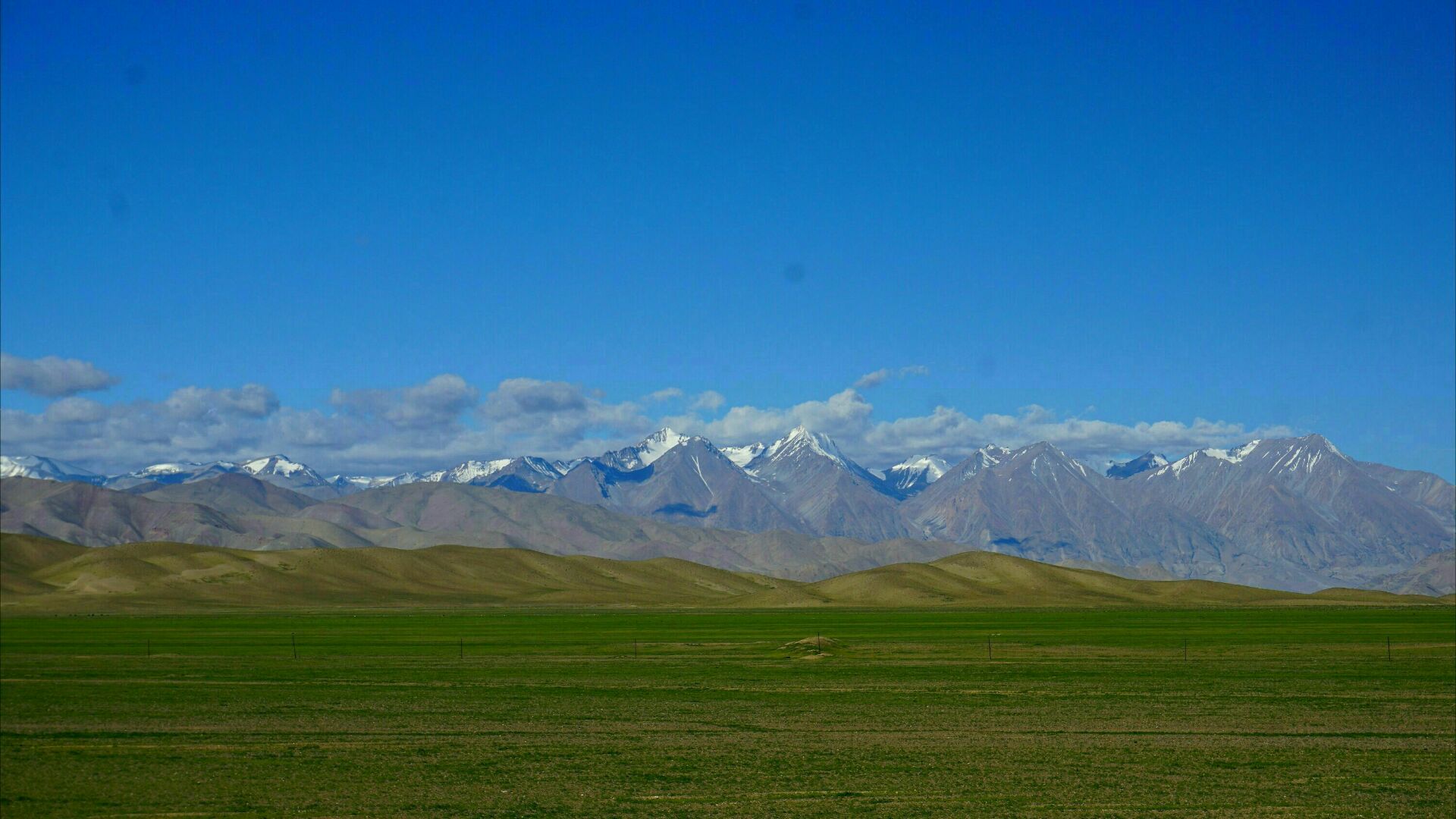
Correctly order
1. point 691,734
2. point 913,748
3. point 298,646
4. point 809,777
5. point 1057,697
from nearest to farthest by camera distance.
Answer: point 809,777 → point 913,748 → point 691,734 → point 1057,697 → point 298,646

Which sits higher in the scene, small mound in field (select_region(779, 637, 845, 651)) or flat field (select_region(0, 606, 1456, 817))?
small mound in field (select_region(779, 637, 845, 651))

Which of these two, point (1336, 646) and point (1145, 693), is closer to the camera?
point (1145, 693)

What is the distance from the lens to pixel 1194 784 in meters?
28.3

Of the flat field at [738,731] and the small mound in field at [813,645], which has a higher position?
the small mound in field at [813,645]

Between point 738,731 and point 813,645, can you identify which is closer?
point 738,731

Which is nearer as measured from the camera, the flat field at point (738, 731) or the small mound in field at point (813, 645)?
the flat field at point (738, 731)

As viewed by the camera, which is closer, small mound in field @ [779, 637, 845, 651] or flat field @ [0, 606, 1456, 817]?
flat field @ [0, 606, 1456, 817]

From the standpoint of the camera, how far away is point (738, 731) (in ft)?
127

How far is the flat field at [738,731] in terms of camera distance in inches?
1074

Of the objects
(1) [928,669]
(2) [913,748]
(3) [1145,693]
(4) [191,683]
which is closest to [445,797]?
(2) [913,748]

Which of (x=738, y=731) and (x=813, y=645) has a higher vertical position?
(x=813, y=645)

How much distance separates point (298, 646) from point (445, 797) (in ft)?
230

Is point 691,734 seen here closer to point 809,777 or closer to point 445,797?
point 809,777

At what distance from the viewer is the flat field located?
89.5 feet
